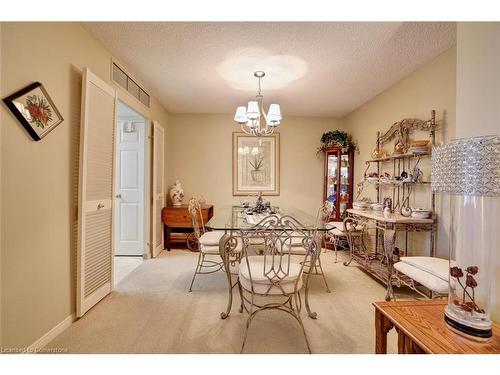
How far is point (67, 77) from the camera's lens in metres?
1.88

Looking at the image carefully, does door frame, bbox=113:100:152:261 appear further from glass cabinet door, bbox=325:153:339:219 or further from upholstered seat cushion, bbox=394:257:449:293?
upholstered seat cushion, bbox=394:257:449:293

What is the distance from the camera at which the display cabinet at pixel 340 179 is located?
4355 millimetres

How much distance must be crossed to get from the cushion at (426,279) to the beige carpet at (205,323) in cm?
47

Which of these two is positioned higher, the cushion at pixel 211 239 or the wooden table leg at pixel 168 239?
the cushion at pixel 211 239

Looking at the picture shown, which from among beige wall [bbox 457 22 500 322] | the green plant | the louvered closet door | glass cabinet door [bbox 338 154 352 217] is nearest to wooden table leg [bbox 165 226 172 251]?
the louvered closet door

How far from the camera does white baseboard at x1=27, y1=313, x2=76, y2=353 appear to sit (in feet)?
5.27

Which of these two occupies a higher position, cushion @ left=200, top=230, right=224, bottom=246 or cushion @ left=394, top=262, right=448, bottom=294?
cushion @ left=200, top=230, right=224, bottom=246

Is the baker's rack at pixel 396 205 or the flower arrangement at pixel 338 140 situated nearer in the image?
the baker's rack at pixel 396 205

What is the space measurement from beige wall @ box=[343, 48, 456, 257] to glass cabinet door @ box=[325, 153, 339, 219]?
2.21 ft

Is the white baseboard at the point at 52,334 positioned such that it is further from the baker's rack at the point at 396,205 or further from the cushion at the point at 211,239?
the baker's rack at the point at 396,205

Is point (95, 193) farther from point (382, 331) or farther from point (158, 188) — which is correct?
point (382, 331)

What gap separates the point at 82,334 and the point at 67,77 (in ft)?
6.51

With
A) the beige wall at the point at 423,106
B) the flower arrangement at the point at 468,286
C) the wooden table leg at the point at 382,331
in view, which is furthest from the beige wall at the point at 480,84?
the beige wall at the point at 423,106
